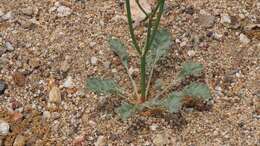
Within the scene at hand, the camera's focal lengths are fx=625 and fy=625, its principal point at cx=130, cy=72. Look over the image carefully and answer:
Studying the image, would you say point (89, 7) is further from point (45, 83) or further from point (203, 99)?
point (203, 99)

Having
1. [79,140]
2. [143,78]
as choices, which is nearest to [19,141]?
[79,140]

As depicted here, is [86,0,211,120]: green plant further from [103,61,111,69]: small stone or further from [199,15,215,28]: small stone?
[199,15,215,28]: small stone

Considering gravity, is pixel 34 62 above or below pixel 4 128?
above

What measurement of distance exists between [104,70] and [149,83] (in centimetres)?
23

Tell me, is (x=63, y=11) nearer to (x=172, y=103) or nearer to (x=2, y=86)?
(x=2, y=86)

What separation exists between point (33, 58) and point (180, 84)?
0.67 m

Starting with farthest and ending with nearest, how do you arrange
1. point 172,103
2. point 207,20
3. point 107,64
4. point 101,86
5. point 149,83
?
point 207,20 → point 107,64 → point 149,83 → point 101,86 → point 172,103

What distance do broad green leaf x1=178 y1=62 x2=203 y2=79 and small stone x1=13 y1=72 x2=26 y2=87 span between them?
69cm

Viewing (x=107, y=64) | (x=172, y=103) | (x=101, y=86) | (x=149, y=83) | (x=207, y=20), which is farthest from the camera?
(x=207, y=20)

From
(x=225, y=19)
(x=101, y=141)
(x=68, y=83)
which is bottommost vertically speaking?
(x=101, y=141)

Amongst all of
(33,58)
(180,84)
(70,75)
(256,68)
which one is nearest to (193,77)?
(180,84)

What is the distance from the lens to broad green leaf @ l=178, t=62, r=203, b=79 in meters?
2.61

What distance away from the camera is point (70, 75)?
2752 millimetres

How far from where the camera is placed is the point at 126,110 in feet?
8.16
